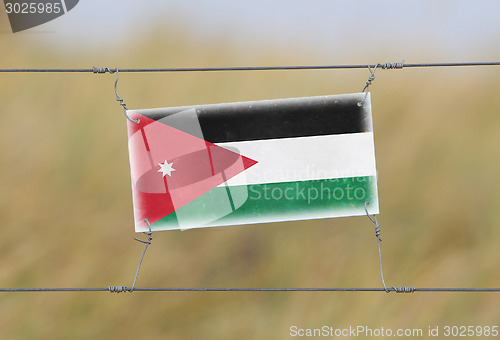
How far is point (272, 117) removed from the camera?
1.64m

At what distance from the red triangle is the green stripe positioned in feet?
0.13

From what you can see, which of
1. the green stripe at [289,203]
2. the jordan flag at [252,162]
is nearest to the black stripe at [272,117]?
the jordan flag at [252,162]

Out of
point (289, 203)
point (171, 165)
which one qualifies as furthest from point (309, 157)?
point (171, 165)

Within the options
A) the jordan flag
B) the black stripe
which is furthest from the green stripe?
the black stripe

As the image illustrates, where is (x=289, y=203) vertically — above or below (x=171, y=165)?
below

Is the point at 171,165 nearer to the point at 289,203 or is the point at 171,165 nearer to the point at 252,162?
the point at 252,162

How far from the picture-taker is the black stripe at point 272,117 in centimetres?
164

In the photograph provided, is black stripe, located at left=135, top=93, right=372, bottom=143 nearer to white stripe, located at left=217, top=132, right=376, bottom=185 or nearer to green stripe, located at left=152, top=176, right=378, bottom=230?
white stripe, located at left=217, top=132, right=376, bottom=185

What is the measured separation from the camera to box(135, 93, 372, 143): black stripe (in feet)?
5.38

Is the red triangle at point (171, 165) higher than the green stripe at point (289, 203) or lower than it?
higher

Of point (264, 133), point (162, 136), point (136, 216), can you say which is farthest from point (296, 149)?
point (136, 216)

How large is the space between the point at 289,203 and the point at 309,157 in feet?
0.50

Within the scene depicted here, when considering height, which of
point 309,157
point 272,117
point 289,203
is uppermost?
point 272,117

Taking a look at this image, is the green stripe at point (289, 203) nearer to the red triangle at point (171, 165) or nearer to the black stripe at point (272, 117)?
the red triangle at point (171, 165)
